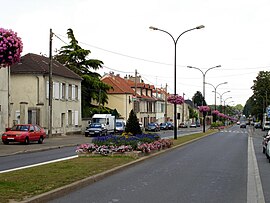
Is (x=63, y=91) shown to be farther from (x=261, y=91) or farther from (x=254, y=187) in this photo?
Result: (x=261, y=91)

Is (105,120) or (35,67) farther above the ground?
(35,67)

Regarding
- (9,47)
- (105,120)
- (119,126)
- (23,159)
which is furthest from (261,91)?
(9,47)

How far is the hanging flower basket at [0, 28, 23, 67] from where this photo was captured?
31.9 feet

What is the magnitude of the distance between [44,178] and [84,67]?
167 ft

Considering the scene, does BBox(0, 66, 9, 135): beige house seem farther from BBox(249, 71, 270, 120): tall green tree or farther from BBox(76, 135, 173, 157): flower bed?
BBox(249, 71, 270, 120): tall green tree

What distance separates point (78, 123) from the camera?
5750 cm

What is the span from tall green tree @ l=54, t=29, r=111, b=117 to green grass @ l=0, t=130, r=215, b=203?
44228 millimetres

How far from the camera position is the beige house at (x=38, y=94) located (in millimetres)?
46406

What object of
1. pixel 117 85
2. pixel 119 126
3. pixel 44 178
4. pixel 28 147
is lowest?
pixel 28 147

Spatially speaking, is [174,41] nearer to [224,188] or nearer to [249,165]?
[249,165]

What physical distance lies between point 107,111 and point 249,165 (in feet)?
149

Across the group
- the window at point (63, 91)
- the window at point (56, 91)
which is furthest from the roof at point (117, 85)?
the window at point (56, 91)

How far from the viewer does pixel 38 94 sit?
158 feet

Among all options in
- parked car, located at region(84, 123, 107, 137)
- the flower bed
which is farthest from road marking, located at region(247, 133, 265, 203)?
parked car, located at region(84, 123, 107, 137)
